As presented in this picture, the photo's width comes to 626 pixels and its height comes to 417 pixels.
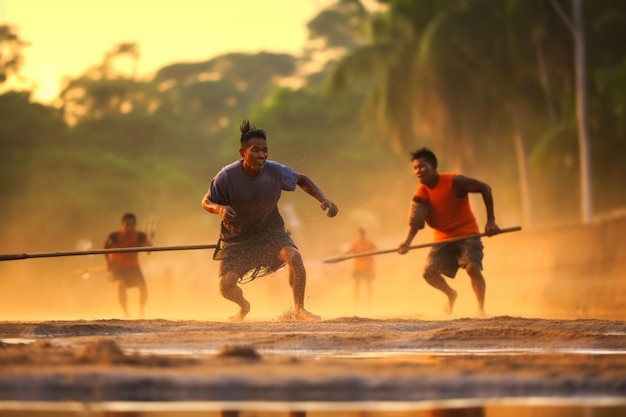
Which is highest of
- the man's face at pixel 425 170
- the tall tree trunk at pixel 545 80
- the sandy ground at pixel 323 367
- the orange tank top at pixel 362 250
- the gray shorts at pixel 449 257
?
the tall tree trunk at pixel 545 80

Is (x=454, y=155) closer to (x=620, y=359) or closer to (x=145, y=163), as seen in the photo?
(x=145, y=163)

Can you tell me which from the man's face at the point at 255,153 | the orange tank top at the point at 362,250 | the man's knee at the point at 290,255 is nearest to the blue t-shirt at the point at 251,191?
the man's face at the point at 255,153

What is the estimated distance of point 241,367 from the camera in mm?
7465

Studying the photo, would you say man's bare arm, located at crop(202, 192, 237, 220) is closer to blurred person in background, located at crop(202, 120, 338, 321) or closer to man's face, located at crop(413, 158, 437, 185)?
blurred person in background, located at crop(202, 120, 338, 321)

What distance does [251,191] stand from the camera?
13.7m

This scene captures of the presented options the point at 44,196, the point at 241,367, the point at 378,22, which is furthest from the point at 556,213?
the point at 241,367

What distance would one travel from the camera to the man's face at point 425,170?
15.5 m

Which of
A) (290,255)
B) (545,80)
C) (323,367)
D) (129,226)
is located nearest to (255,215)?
(290,255)

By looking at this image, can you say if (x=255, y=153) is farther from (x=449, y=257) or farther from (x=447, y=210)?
(x=449, y=257)

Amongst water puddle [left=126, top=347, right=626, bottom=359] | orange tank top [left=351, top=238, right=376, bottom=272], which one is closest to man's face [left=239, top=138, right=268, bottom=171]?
water puddle [left=126, top=347, right=626, bottom=359]

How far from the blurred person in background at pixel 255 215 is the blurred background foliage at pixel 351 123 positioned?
8.30ft

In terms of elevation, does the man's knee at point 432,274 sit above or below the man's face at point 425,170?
below

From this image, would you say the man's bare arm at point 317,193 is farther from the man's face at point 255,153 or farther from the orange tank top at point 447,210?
the orange tank top at point 447,210

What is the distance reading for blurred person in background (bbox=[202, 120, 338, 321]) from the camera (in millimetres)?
13578
